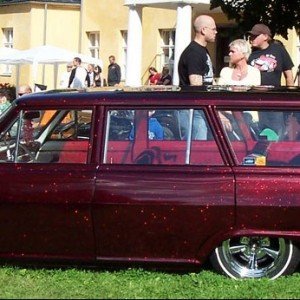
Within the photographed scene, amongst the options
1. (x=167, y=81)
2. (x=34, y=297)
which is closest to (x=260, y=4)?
(x=34, y=297)

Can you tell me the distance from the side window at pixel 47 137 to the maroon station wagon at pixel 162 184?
1cm

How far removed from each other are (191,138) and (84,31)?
28.7 meters

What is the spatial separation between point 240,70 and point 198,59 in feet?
1.48

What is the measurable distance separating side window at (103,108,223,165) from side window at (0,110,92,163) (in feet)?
0.71

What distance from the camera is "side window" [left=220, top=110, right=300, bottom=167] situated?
23.7 feet

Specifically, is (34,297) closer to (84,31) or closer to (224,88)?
(224,88)

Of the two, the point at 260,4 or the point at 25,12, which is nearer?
the point at 260,4

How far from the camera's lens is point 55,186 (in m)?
7.26

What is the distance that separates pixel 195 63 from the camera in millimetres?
9812

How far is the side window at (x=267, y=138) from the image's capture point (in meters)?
7.23

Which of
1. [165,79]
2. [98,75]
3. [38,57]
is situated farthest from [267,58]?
[98,75]

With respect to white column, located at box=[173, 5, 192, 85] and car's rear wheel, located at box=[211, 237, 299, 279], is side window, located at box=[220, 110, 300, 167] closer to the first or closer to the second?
car's rear wheel, located at box=[211, 237, 299, 279]

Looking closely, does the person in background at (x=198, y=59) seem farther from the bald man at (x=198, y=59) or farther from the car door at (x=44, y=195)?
the car door at (x=44, y=195)

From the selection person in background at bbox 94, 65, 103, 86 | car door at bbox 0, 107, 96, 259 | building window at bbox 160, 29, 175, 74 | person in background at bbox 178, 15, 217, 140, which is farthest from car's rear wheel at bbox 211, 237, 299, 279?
building window at bbox 160, 29, 175, 74
